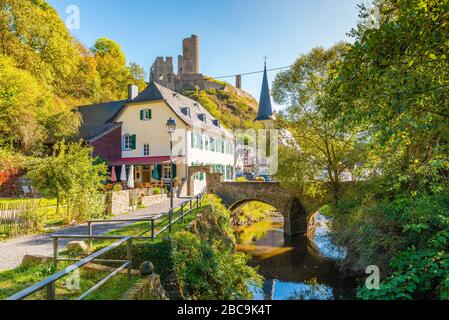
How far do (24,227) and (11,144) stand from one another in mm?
15194

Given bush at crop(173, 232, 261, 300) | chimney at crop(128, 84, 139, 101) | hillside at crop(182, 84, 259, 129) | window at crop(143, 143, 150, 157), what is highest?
hillside at crop(182, 84, 259, 129)

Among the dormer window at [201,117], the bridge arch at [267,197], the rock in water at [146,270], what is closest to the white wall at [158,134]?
the bridge arch at [267,197]

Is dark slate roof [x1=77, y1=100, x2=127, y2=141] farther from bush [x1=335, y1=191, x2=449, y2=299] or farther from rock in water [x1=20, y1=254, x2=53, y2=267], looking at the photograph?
rock in water [x1=20, y1=254, x2=53, y2=267]

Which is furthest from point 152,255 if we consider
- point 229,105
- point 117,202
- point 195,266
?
point 229,105

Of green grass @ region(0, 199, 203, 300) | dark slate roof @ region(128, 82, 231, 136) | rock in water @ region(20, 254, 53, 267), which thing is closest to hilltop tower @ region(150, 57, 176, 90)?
dark slate roof @ region(128, 82, 231, 136)

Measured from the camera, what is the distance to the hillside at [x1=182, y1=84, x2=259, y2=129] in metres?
81.1

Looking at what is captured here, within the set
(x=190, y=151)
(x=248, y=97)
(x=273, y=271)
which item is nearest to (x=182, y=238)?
(x=273, y=271)

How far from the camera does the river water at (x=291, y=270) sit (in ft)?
41.5

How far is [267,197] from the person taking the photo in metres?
23.7

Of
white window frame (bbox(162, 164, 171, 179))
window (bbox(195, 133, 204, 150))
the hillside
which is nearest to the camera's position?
white window frame (bbox(162, 164, 171, 179))

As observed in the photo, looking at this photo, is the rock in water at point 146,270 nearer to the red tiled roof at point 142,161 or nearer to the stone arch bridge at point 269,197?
the stone arch bridge at point 269,197

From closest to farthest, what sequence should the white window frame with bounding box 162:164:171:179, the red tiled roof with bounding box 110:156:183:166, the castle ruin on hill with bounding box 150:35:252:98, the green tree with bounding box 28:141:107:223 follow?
the green tree with bounding box 28:141:107:223, the red tiled roof with bounding box 110:156:183:166, the white window frame with bounding box 162:164:171:179, the castle ruin on hill with bounding box 150:35:252:98

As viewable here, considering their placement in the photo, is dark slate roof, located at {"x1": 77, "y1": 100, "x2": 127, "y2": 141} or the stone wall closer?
the stone wall

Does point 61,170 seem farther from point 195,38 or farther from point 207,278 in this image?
point 195,38
